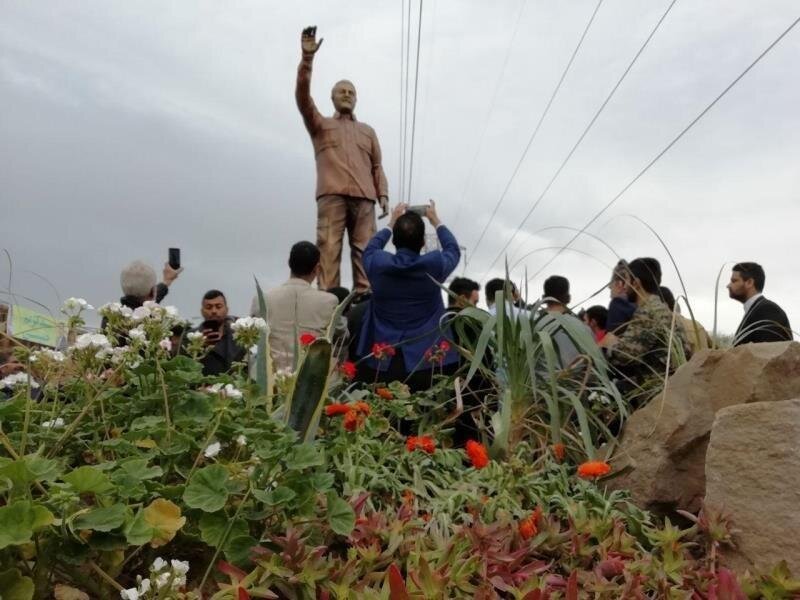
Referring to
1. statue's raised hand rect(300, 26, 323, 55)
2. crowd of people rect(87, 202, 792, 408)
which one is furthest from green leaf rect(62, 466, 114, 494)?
statue's raised hand rect(300, 26, 323, 55)

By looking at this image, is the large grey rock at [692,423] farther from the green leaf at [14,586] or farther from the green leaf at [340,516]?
the green leaf at [14,586]

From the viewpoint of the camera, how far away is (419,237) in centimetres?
363

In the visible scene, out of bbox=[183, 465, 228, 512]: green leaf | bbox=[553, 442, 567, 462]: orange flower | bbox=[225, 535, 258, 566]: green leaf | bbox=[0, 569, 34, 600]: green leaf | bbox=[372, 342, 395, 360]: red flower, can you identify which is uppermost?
bbox=[372, 342, 395, 360]: red flower

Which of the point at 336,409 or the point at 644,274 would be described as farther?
the point at 644,274

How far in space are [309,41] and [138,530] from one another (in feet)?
16.4

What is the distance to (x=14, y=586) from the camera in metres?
1.35

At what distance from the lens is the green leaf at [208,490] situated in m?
1.52

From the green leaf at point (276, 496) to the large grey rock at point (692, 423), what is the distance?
123cm

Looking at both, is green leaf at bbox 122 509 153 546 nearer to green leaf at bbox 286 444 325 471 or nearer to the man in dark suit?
green leaf at bbox 286 444 325 471

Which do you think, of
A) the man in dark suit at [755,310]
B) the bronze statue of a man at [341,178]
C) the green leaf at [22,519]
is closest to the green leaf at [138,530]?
the green leaf at [22,519]

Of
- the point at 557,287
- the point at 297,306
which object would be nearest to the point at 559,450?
the point at 297,306

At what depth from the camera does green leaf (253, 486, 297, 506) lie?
1.53 m

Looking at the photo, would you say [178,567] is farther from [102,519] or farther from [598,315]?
[598,315]

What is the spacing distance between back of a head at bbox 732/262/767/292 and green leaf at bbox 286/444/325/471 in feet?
10.6
